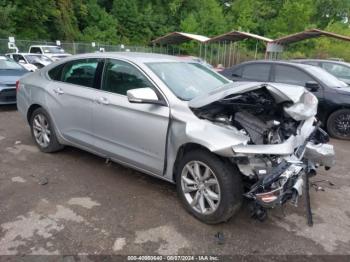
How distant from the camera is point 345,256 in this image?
303 cm

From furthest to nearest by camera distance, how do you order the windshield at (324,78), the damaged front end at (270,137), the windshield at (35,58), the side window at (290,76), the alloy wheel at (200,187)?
the windshield at (35,58) < the side window at (290,76) < the windshield at (324,78) < the alloy wheel at (200,187) < the damaged front end at (270,137)

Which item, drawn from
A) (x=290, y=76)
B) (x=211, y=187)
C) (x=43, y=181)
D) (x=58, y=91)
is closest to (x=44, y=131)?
(x=58, y=91)

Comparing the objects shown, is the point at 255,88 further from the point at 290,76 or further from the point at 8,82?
the point at 8,82

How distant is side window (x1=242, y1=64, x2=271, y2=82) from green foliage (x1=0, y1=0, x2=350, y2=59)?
24.8m

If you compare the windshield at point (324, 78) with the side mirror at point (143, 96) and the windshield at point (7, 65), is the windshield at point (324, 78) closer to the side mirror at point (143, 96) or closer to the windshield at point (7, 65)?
the side mirror at point (143, 96)

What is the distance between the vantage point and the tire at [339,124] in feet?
22.6

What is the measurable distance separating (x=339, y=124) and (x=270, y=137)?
4.32 meters

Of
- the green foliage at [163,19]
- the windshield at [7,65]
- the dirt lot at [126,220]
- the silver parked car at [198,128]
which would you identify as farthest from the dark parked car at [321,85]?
the green foliage at [163,19]

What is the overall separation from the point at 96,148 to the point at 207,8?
47897mm

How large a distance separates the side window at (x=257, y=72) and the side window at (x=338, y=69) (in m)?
3.01

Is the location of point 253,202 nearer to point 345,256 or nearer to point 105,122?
point 345,256

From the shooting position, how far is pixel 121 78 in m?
4.18

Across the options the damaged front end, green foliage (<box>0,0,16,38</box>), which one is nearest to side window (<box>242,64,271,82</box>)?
the damaged front end

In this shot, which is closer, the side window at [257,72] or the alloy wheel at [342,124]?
the alloy wheel at [342,124]
